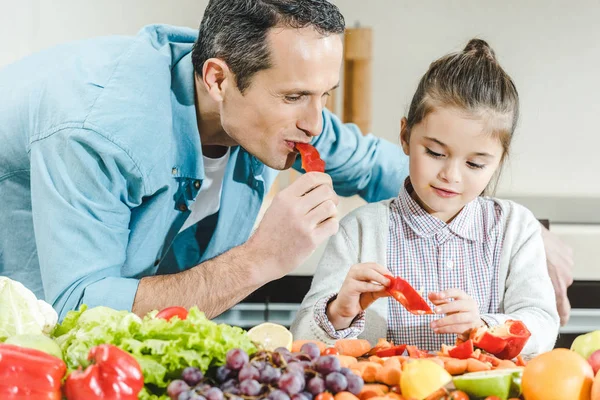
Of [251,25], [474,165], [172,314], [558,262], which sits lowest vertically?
[558,262]

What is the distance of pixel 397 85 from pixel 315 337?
2.52 metres

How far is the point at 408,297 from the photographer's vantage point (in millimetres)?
1341

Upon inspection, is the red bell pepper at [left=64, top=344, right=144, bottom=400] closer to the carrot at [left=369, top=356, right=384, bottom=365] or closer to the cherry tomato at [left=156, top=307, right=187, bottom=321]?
the cherry tomato at [left=156, top=307, right=187, bottom=321]

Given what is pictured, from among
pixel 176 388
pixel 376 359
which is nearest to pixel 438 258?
pixel 376 359

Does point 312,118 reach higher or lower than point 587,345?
higher

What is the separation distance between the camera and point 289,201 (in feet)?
5.48

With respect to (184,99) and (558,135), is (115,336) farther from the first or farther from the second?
(558,135)

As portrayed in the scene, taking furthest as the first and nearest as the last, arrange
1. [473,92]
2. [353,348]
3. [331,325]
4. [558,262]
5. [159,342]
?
[558,262]
[473,92]
[331,325]
[353,348]
[159,342]

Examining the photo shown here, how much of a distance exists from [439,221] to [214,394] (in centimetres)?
98

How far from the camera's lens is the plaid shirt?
1.67 metres

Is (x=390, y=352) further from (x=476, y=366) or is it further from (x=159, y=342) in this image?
(x=159, y=342)

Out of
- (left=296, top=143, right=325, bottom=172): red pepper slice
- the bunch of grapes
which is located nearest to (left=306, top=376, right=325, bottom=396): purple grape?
the bunch of grapes

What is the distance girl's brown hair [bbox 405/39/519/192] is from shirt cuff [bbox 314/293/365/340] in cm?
44

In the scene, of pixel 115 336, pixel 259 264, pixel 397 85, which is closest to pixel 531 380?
pixel 115 336
